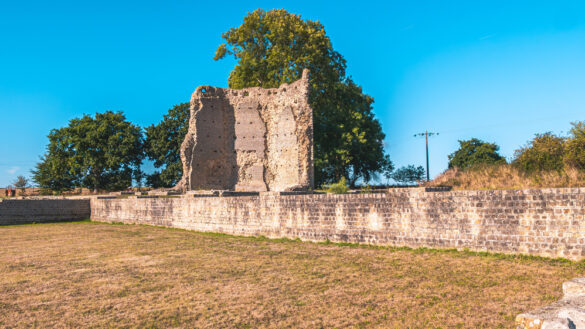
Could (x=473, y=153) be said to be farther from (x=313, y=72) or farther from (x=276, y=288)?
(x=276, y=288)

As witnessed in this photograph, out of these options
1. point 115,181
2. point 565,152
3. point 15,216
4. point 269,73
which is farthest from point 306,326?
point 115,181

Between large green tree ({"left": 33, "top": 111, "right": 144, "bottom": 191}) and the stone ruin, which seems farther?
large green tree ({"left": 33, "top": 111, "right": 144, "bottom": 191})

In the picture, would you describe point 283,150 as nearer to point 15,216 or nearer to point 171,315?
point 15,216

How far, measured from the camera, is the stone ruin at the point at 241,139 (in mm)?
23953

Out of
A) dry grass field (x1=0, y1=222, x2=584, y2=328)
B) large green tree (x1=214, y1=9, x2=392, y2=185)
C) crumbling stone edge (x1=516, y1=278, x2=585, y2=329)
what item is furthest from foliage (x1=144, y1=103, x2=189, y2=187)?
crumbling stone edge (x1=516, y1=278, x2=585, y2=329)

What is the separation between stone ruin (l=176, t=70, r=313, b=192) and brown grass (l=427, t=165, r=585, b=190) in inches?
340

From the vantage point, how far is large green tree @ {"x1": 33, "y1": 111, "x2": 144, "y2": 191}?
3669 cm

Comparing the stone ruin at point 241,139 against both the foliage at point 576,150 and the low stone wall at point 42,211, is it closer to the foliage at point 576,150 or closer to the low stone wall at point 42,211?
the low stone wall at point 42,211

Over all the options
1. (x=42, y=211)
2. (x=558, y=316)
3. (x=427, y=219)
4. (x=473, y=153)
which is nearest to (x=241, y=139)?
(x=42, y=211)

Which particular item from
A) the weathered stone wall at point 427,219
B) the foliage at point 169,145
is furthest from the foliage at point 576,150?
the foliage at point 169,145

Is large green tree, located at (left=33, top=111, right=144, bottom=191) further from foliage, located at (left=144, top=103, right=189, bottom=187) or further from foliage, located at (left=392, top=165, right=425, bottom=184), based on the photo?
foliage, located at (left=392, top=165, right=425, bottom=184)

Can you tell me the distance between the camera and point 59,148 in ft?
126

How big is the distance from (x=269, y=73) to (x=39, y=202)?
1513cm

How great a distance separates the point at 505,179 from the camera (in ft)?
49.4
